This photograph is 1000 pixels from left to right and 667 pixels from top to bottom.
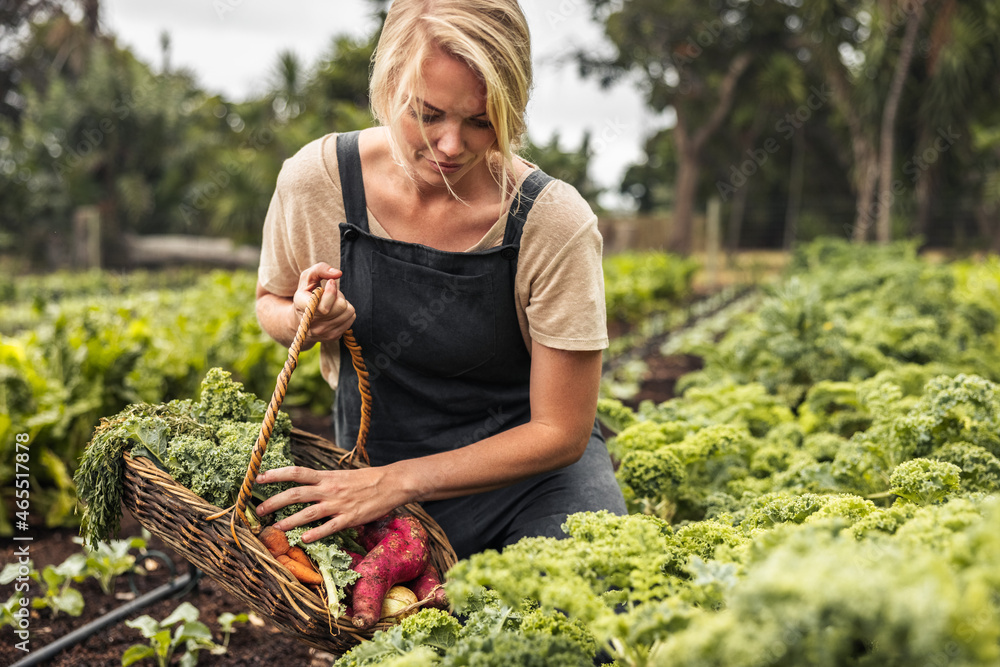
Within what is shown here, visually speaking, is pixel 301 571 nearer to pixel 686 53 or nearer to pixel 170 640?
pixel 170 640

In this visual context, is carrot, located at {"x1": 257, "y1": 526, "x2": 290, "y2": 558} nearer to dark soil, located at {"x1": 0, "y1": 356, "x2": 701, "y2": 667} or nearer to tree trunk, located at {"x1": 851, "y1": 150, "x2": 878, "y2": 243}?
dark soil, located at {"x1": 0, "y1": 356, "x2": 701, "y2": 667}

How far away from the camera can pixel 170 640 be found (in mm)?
2328

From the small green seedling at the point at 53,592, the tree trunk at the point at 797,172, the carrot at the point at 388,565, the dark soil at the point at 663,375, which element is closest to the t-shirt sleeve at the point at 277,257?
the carrot at the point at 388,565

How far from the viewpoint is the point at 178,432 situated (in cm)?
182

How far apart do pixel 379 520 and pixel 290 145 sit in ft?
46.3

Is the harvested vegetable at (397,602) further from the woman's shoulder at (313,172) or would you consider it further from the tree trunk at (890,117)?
the tree trunk at (890,117)

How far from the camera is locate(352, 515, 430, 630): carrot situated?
1.61m

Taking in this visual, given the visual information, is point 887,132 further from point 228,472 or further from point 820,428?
point 228,472

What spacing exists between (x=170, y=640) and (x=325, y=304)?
4.42ft

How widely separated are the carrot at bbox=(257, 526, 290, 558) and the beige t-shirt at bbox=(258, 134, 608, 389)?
0.76m

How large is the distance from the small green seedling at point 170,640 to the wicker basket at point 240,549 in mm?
783

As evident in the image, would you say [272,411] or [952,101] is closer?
[272,411]

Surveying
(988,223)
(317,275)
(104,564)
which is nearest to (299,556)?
(317,275)

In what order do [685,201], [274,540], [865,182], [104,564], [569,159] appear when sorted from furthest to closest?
[685,201] < [569,159] < [865,182] < [104,564] < [274,540]
